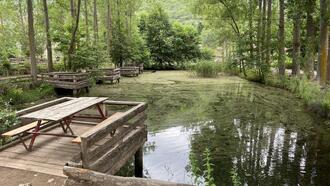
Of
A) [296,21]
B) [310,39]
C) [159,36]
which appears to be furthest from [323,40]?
[159,36]

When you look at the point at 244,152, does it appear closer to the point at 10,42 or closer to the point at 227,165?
the point at 227,165

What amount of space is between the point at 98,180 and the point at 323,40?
1217cm

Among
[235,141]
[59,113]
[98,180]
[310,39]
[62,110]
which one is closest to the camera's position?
[98,180]

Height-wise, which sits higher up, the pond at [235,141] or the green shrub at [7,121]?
the green shrub at [7,121]

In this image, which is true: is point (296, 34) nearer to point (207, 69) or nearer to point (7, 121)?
point (207, 69)

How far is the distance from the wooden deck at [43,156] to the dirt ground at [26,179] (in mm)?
99

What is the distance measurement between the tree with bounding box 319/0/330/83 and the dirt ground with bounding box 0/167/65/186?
1117cm

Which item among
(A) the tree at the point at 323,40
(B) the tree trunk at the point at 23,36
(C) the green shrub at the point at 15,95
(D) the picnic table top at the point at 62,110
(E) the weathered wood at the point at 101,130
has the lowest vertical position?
(C) the green shrub at the point at 15,95

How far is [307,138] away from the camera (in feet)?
26.7

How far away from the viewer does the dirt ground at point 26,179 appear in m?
4.00

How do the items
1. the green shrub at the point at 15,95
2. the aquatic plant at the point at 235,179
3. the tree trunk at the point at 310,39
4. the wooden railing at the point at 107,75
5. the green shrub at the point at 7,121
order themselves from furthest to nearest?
1. the wooden railing at the point at 107,75
2. the tree trunk at the point at 310,39
3. the green shrub at the point at 15,95
4. the green shrub at the point at 7,121
5. the aquatic plant at the point at 235,179

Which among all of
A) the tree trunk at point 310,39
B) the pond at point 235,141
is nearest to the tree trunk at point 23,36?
the pond at point 235,141

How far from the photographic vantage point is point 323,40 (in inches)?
490

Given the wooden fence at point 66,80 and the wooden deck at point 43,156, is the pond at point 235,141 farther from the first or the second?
the wooden fence at point 66,80
